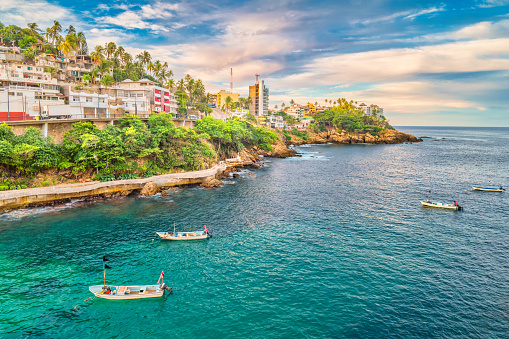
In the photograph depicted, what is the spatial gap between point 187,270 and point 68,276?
36.3ft

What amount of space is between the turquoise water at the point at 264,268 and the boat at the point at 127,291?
0.58m

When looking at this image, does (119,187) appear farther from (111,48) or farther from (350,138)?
(350,138)

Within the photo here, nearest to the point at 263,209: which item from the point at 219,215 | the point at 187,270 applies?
the point at 219,215

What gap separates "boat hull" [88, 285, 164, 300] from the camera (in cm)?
2389

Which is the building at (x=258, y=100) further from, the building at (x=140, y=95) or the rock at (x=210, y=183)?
the rock at (x=210, y=183)

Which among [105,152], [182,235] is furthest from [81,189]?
[182,235]

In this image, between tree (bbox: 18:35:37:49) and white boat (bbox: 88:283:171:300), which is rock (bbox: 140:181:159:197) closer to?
white boat (bbox: 88:283:171:300)

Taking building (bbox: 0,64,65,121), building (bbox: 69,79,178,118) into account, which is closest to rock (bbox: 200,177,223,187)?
building (bbox: 69,79,178,118)

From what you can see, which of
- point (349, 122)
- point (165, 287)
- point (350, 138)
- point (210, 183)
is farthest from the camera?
point (349, 122)

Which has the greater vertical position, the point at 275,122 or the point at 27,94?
the point at 275,122

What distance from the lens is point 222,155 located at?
86875 mm

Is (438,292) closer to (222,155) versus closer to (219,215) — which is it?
(219,215)

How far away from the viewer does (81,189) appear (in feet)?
162

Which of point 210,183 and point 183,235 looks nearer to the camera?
point 183,235
